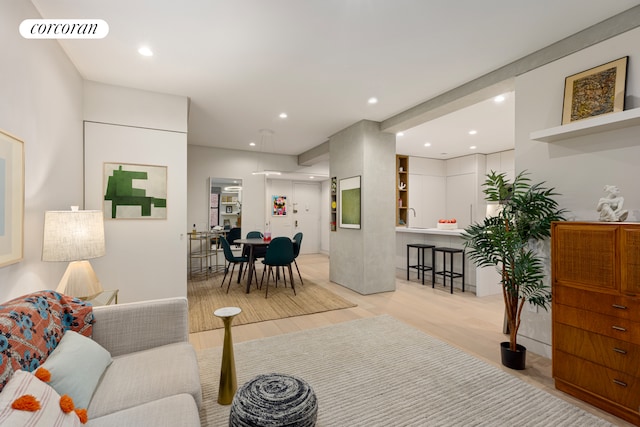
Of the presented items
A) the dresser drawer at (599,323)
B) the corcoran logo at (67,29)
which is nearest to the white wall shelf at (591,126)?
the dresser drawer at (599,323)

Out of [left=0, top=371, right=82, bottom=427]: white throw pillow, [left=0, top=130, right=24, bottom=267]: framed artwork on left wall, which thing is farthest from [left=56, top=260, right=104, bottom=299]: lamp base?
[left=0, top=371, right=82, bottom=427]: white throw pillow

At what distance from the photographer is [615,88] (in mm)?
2127

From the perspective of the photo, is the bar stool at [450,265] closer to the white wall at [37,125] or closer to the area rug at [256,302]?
the area rug at [256,302]

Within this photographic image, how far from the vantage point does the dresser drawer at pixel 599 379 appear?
1.77 meters

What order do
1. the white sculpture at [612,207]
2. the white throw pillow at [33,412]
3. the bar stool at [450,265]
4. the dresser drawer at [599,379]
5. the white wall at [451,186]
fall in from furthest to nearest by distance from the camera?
the white wall at [451,186] < the bar stool at [450,265] < the white sculpture at [612,207] < the dresser drawer at [599,379] < the white throw pillow at [33,412]

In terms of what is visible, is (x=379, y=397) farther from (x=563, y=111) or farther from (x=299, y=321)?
(x=563, y=111)

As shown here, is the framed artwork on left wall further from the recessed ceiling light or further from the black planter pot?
the black planter pot

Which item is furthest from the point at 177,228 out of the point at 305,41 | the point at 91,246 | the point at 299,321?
the point at 305,41

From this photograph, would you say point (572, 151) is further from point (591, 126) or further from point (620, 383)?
point (620, 383)

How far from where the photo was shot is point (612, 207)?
198cm

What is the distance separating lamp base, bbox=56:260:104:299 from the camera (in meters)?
2.21

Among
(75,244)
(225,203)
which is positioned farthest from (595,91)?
(225,203)

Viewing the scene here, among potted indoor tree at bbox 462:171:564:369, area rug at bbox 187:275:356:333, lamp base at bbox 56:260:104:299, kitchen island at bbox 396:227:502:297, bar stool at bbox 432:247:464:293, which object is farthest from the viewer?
bar stool at bbox 432:247:464:293

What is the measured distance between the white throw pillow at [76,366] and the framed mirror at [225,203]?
504cm
